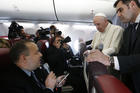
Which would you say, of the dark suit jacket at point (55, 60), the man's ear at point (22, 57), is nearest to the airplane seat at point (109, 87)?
the man's ear at point (22, 57)

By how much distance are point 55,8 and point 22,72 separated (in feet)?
7.48

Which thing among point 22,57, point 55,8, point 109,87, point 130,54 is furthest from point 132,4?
point 55,8

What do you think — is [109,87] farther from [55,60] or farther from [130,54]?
[55,60]

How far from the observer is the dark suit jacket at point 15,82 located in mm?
961

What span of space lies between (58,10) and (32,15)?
757 millimetres

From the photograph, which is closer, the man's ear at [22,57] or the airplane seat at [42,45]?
the man's ear at [22,57]

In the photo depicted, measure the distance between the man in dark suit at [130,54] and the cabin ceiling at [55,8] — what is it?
182 centimetres

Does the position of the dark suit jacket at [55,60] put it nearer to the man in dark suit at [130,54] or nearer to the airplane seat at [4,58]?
the airplane seat at [4,58]

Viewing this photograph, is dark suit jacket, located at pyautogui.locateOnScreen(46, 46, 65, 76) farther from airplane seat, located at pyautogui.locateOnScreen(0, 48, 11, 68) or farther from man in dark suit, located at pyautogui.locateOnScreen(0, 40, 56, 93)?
airplane seat, located at pyautogui.locateOnScreen(0, 48, 11, 68)

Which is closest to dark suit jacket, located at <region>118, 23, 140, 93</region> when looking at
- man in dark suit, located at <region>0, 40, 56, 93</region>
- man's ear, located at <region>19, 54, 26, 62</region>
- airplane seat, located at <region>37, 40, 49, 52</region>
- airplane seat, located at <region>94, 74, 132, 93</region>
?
airplane seat, located at <region>94, 74, 132, 93</region>

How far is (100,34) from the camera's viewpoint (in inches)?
89.2

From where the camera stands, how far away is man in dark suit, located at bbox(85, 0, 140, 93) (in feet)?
2.74

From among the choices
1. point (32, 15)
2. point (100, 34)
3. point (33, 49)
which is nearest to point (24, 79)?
point (33, 49)

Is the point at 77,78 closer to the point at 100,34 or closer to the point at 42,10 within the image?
the point at 100,34
